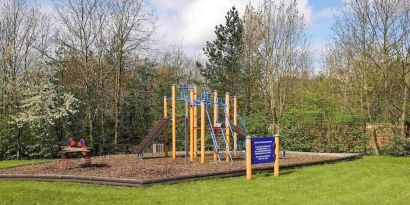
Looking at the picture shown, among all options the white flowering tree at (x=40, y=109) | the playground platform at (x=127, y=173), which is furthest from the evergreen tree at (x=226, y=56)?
the playground platform at (x=127, y=173)

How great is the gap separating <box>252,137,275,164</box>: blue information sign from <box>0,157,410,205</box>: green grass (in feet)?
1.65

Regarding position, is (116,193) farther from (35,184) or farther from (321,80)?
(321,80)

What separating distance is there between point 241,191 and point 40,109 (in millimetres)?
15472

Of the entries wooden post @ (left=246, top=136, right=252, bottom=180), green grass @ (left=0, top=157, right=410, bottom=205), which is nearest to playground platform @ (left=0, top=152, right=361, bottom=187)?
green grass @ (left=0, top=157, right=410, bottom=205)

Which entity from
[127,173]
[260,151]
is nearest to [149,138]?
[127,173]

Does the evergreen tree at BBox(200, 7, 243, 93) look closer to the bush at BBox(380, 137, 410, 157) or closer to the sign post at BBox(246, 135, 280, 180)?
the bush at BBox(380, 137, 410, 157)

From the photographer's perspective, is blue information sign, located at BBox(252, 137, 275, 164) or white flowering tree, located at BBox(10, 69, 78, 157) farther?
white flowering tree, located at BBox(10, 69, 78, 157)

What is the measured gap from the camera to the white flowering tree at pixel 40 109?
845 inches

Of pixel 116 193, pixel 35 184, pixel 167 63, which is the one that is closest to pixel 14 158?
pixel 35 184

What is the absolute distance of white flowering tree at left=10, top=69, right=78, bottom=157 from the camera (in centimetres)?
2147

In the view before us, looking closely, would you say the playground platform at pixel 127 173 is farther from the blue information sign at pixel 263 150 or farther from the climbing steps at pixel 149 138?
the climbing steps at pixel 149 138

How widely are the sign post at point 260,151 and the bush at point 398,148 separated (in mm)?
9530

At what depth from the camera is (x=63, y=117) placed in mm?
23359

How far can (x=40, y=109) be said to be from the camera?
21.9 m
